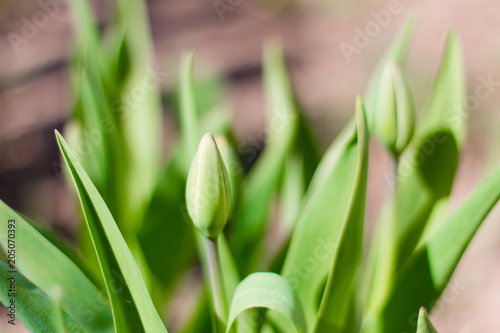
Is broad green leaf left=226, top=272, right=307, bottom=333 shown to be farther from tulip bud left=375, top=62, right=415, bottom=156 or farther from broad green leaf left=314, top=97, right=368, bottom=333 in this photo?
tulip bud left=375, top=62, right=415, bottom=156

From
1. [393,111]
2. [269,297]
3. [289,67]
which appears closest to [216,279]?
[269,297]

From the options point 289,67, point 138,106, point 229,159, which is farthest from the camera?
point 289,67

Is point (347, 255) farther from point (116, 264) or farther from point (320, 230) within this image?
point (116, 264)

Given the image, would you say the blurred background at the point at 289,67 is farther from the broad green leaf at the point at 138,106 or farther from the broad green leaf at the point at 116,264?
the broad green leaf at the point at 116,264

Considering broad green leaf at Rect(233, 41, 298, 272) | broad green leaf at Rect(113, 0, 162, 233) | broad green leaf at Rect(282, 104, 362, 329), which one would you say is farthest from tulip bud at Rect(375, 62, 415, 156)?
broad green leaf at Rect(113, 0, 162, 233)

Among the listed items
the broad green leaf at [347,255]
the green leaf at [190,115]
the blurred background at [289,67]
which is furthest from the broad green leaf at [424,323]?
the blurred background at [289,67]

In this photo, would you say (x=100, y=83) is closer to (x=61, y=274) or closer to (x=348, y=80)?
(x=61, y=274)

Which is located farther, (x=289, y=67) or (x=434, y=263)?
(x=289, y=67)
